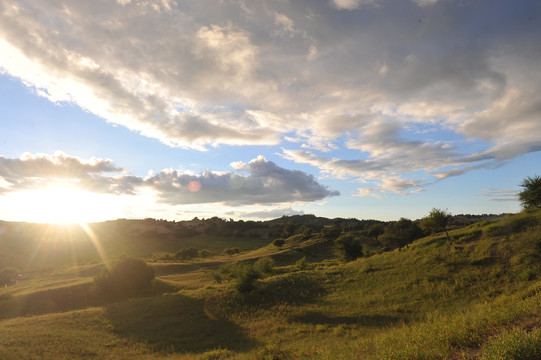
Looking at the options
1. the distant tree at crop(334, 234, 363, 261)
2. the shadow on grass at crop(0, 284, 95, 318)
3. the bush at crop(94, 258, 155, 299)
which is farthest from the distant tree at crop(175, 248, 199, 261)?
the distant tree at crop(334, 234, 363, 261)

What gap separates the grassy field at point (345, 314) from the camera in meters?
10.2

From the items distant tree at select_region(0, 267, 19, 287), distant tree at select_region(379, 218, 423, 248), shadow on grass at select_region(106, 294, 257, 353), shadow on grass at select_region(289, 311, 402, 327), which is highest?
distant tree at select_region(379, 218, 423, 248)

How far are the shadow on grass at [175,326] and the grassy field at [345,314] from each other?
0.10 metres

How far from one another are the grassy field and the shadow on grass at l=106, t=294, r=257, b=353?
103 mm

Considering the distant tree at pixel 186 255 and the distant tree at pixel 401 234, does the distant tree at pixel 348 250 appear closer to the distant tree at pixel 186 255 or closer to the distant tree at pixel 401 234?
the distant tree at pixel 401 234

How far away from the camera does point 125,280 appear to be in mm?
41625

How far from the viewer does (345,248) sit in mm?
56688

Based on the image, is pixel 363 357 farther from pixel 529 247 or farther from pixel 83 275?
pixel 83 275

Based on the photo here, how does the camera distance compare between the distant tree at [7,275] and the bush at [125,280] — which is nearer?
the bush at [125,280]

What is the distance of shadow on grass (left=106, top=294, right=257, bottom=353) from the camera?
19188 millimetres

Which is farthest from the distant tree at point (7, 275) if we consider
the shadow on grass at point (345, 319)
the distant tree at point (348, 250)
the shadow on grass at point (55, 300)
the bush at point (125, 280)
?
the distant tree at point (348, 250)

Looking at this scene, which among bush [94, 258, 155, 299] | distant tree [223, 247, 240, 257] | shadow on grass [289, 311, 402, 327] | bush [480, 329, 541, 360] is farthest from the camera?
distant tree [223, 247, 240, 257]

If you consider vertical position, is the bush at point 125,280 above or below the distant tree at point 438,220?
below

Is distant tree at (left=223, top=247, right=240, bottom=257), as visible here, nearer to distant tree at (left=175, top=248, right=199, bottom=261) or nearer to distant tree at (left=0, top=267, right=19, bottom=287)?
distant tree at (left=175, top=248, right=199, bottom=261)
